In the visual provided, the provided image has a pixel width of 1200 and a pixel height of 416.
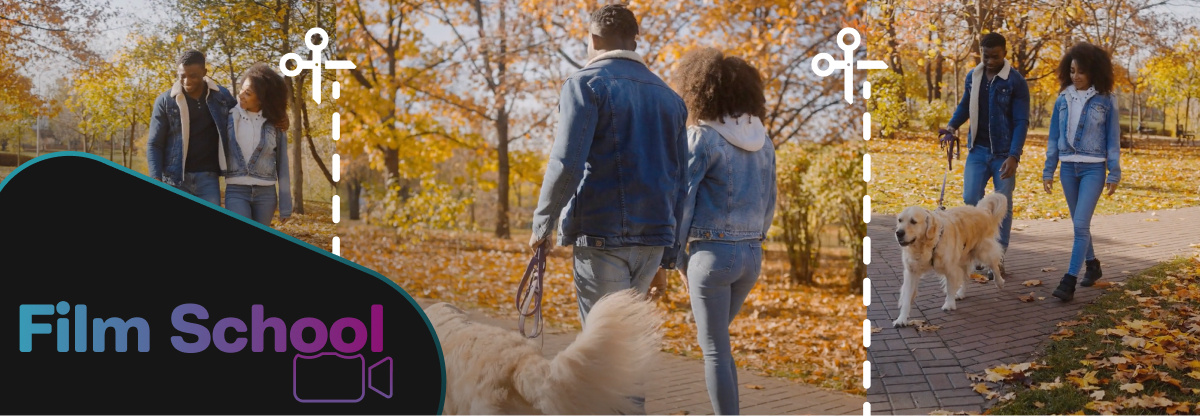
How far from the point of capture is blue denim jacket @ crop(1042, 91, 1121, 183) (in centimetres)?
351

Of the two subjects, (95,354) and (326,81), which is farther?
(326,81)

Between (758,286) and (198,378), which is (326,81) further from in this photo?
(758,286)

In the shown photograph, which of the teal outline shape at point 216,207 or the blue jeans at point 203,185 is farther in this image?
the blue jeans at point 203,185

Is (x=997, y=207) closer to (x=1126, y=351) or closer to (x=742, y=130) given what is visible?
(x=1126, y=351)

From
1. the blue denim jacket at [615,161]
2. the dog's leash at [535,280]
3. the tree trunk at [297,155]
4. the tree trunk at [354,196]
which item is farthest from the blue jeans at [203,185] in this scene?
the tree trunk at [354,196]

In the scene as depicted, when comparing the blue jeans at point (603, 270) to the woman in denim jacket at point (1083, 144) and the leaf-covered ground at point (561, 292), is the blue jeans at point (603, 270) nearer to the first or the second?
the woman in denim jacket at point (1083, 144)

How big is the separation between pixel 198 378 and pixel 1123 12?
3.88 meters

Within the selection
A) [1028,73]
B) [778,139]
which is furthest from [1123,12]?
[778,139]

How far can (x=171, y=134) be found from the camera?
135 inches

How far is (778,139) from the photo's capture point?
6.28m

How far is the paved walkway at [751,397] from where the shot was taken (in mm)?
4039

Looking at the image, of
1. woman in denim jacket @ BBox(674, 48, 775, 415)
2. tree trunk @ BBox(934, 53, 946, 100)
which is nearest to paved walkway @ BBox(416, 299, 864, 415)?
woman in denim jacket @ BBox(674, 48, 775, 415)

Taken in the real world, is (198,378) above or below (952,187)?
below

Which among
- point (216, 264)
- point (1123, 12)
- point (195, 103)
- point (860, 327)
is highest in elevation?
point (1123, 12)
